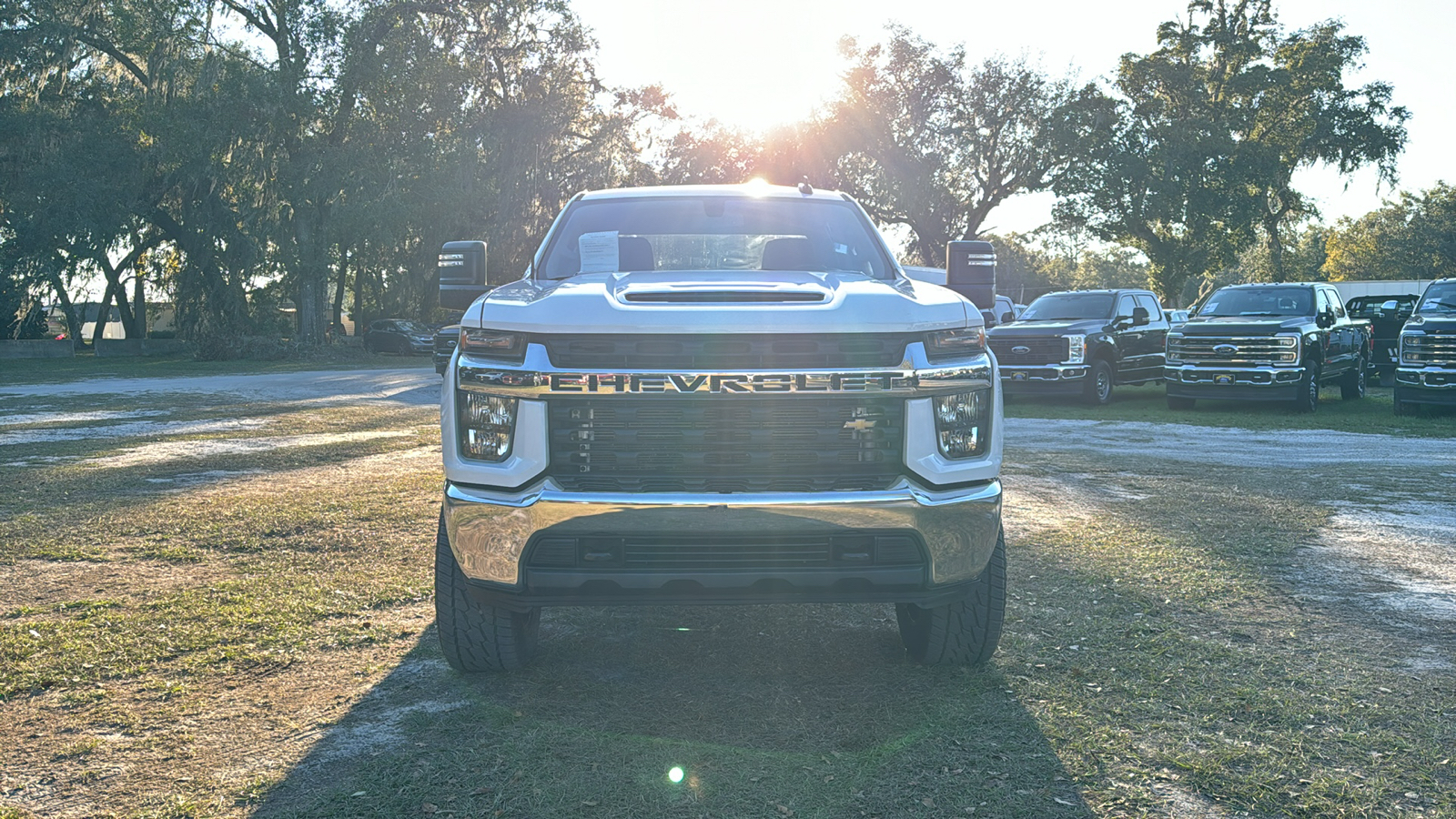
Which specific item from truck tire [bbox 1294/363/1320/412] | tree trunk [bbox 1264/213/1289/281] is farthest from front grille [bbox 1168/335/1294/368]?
tree trunk [bbox 1264/213/1289/281]

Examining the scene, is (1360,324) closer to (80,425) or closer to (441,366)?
(441,366)

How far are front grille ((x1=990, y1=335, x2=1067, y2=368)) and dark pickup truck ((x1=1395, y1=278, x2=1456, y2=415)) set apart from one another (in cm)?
450

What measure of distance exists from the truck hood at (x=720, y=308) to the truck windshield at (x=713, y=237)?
0.95 metres

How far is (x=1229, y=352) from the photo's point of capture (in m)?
16.3

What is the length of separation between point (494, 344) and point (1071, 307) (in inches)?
647

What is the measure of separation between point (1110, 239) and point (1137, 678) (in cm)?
3958

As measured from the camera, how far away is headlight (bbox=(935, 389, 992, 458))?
3693mm

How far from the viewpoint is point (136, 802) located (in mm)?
3059

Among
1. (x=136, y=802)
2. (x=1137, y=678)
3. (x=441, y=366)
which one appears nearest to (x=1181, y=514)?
(x=1137, y=678)

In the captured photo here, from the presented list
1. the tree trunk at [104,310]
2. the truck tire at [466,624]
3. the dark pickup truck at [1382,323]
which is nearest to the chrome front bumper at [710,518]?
the truck tire at [466,624]

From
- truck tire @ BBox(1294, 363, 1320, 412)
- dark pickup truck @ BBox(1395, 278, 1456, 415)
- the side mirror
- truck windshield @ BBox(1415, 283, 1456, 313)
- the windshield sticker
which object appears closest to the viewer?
the windshield sticker

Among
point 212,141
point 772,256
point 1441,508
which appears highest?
point 212,141

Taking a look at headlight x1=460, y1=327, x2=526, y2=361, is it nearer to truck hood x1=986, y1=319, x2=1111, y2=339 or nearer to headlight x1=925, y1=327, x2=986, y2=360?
headlight x1=925, y1=327, x2=986, y2=360

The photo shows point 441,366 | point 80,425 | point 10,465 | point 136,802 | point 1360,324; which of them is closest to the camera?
point 136,802
